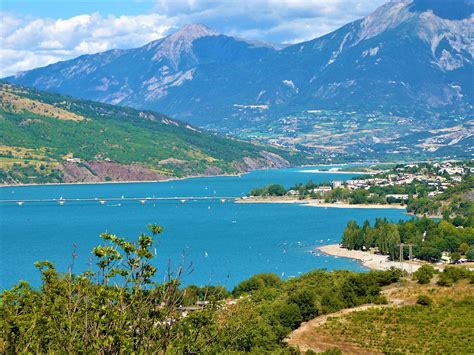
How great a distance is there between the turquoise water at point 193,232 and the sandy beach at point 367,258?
165 centimetres

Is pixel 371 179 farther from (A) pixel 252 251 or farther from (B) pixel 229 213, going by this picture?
(A) pixel 252 251

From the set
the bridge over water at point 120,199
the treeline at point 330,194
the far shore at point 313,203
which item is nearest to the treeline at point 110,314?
the far shore at point 313,203

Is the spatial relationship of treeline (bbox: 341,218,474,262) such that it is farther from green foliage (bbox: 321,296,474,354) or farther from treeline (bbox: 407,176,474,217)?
green foliage (bbox: 321,296,474,354)

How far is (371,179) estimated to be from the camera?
5955 inches

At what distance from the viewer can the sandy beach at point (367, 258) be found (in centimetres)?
6551

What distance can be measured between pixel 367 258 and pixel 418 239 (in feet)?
17.9

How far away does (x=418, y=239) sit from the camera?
73938 millimetres

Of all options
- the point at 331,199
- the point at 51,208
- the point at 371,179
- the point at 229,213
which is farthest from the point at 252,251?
the point at 371,179

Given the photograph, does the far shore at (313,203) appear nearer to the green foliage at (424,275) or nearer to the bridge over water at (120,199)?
the bridge over water at (120,199)

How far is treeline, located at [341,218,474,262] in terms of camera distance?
6966cm

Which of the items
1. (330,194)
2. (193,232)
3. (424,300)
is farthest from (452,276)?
(330,194)

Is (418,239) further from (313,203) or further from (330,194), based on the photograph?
(330,194)

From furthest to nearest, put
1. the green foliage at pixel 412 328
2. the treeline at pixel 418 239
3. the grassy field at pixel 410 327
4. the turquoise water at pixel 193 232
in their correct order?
1. the treeline at pixel 418 239
2. the turquoise water at pixel 193 232
3. the grassy field at pixel 410 327
4. the green foliage at pixel 412 328

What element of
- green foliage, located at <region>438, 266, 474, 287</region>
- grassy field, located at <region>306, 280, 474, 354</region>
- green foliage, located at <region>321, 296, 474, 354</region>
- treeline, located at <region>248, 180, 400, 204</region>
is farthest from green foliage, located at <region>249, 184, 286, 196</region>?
green foliage, located at <region>321, 296, 474, 354</region>
